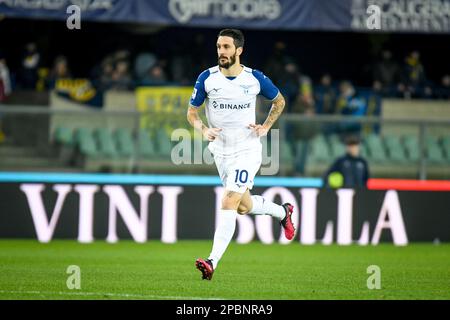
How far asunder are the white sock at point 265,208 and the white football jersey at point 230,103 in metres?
Result: 0.68

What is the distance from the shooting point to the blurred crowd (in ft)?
68.3

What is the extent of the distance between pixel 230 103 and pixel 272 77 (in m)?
10.7

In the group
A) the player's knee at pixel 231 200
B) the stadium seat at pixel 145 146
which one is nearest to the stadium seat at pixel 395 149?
the stadium seat at pixel 145 146

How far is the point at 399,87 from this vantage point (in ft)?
73.2

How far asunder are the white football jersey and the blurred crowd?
9.11 m

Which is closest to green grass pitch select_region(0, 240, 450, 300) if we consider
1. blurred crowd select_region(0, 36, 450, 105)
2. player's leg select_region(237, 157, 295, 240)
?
player's leg select_region(237, 157, 295, 240)

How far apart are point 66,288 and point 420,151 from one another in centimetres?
897

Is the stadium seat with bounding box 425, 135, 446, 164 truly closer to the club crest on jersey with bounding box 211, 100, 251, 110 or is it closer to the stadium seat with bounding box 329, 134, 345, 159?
the stadium seat with bounding box 329, 134, 345, 159

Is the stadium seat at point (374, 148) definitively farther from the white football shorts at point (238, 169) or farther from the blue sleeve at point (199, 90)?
the blue sleeve at point (199, 90)

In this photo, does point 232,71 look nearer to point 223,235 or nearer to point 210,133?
point 210,133

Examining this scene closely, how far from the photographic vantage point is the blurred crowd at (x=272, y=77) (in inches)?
819

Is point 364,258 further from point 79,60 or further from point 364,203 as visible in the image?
point 79,60
